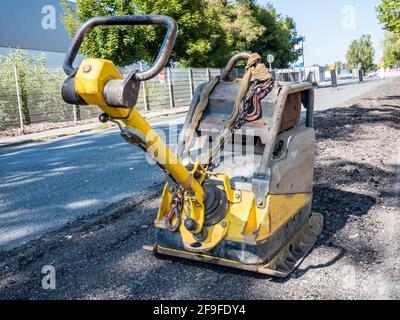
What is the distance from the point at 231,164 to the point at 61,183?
3.88 m

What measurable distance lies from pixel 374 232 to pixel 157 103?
21162mm

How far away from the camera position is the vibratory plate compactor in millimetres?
2580

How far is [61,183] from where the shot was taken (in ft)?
23.2

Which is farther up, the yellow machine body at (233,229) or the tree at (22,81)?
the tree at (22,81)

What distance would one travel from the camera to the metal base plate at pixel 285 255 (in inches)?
135

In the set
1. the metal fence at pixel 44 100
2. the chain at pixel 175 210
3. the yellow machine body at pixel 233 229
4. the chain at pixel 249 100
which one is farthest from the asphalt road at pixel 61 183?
the metal fence at pixel 44 100

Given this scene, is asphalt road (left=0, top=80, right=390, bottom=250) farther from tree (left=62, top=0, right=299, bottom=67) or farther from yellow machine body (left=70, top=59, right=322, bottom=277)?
tree (left=62, top=0, right=299, bottom=67)

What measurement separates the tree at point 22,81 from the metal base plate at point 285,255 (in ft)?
48.3

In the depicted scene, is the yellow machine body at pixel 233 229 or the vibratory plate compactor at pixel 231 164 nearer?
the vibratory plate compactor at pixel 231 164

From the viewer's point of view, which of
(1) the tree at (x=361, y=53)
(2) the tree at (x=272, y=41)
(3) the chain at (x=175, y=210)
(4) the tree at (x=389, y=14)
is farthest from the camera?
(1) the tree at (x=361, y=53)

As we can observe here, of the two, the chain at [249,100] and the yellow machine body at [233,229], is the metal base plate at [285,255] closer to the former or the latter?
the yellow machine body at [233,229]

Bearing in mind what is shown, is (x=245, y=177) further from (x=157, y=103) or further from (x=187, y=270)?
(x=157, y=103)

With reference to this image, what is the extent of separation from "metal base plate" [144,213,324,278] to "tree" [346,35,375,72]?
109458 millimetres

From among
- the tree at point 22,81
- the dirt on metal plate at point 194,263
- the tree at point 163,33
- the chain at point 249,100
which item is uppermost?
the tree at point 163,33
